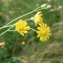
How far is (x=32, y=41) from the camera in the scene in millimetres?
2928

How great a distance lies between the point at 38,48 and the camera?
2.80m

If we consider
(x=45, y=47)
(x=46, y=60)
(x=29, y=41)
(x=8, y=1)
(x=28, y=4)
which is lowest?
(x=46, y=60)

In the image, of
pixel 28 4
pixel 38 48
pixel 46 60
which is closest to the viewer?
pixel 46 60

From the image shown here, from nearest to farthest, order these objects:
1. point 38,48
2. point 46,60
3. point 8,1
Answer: point 46,60 → point 38,48 → point 8,1

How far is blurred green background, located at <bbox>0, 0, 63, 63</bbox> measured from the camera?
267 centimetres

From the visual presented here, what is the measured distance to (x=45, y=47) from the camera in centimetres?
274

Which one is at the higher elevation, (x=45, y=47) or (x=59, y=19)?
(x=59, y=19)

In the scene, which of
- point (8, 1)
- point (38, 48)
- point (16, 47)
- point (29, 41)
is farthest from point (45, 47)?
point (8, 1)

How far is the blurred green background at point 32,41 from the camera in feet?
8.77

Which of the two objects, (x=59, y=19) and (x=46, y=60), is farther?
(x=59, y=19)

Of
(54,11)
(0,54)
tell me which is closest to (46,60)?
(0,54)

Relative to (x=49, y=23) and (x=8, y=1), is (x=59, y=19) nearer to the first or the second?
(x=49, y=23)

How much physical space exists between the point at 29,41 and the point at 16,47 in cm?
21

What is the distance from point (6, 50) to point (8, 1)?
0.96 metres
